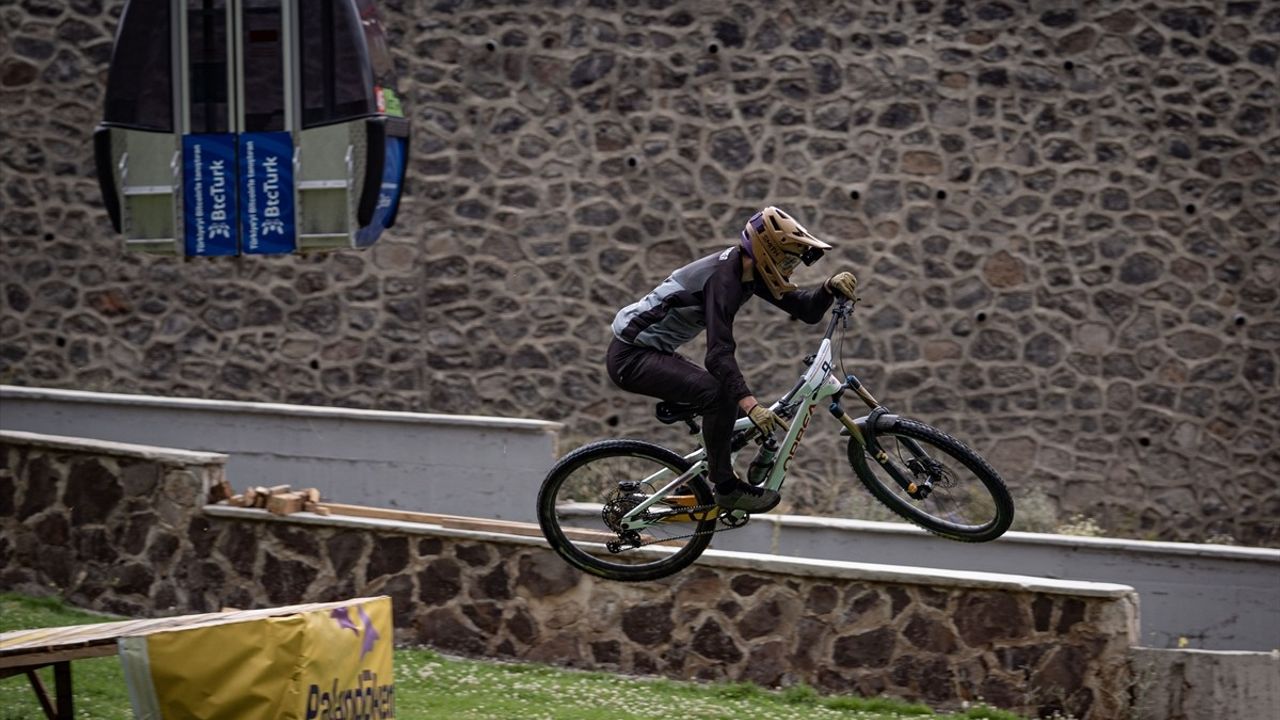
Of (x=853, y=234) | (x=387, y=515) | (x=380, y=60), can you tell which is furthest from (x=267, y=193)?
(x=853, y=234)

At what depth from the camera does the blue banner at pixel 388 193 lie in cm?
1511

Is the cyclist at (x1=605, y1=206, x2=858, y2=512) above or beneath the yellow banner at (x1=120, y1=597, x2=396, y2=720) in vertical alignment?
above

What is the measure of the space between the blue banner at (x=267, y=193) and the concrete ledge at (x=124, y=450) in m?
3.50

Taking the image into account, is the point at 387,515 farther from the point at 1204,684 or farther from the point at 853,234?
the point at 1204,684

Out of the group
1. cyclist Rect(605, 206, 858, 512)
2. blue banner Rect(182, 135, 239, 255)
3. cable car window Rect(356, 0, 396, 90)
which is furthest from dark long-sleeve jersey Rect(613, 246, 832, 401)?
blue banner Rect(182, 135, 239, 255)

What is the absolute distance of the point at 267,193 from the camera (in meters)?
15.7

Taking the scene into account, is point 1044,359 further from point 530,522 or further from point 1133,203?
point 530,522

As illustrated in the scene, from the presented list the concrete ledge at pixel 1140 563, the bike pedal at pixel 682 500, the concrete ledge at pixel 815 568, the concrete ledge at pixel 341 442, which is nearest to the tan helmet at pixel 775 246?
the bike pedal at pixel 682 500

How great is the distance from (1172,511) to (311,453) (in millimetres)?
7867

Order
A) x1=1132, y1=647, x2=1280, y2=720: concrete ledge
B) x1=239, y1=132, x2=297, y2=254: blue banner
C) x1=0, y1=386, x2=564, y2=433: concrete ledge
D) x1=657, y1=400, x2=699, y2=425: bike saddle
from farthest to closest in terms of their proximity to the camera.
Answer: x1=239, y1=132, x2=297, y2=254: blue banner
x1=0, y1=386, x2=564, y2=433: concrete ledge
x1=1132, y1=647, x2=1280, y2=720: concrete ledge
x1=657, y1=400, x2=699, y2=425: bike saddle

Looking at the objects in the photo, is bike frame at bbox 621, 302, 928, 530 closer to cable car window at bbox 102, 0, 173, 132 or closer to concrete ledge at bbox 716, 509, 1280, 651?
concrete ledge at bbox 716, 509, 1280, 651

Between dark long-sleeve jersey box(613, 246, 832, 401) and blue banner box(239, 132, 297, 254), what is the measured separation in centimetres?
837

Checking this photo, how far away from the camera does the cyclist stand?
7250 millimetres

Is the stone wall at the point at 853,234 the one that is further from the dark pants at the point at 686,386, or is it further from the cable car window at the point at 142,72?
the dark pants at the point at 686,386
